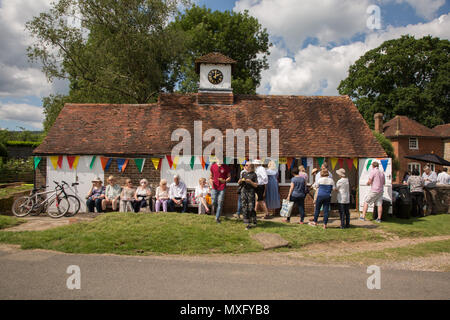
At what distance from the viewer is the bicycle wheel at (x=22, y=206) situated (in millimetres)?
10766

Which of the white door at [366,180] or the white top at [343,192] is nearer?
the white top at [343,192]

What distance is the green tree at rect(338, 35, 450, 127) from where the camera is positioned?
34406 millimetres

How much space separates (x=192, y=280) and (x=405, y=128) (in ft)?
113

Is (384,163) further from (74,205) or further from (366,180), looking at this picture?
(74,205)

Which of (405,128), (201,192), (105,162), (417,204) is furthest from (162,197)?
(405,128)

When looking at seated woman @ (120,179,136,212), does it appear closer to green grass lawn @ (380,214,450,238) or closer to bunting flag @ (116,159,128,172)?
bunting flag @ (116,159,128,172)

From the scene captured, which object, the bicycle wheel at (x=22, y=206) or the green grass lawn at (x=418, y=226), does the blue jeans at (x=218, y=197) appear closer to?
the green grass lawn at (x=418, y=226)

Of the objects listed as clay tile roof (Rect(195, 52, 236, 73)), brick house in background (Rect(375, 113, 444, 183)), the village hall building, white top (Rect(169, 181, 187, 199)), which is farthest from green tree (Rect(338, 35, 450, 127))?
white top (Rect(169, 181, 187, 199))

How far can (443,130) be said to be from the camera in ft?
110

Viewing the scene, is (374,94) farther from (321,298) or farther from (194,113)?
(321,298)

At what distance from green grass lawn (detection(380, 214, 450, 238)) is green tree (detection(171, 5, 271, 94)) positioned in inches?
695

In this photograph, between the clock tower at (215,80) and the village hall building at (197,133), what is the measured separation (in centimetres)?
5

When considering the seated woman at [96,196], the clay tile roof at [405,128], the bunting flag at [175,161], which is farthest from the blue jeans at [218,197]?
the clay tile roof at [405,128]
